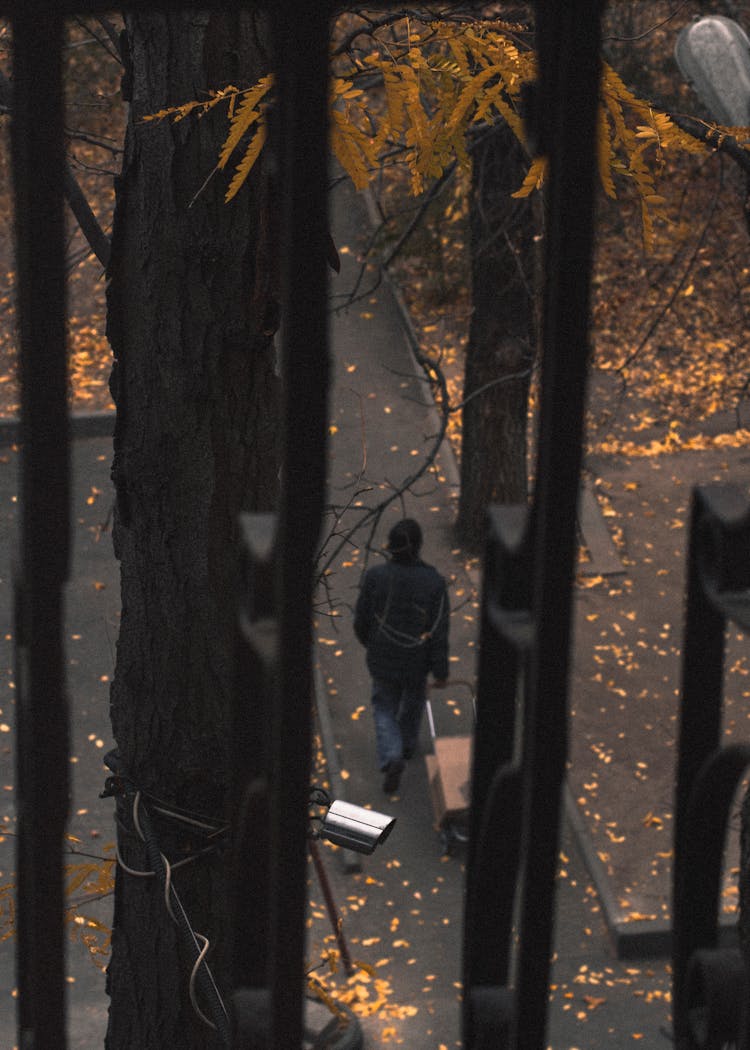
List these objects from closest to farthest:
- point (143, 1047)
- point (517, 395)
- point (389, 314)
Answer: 1. point (143, 1047)
2. point (517, 395)
3. point (389, 314)

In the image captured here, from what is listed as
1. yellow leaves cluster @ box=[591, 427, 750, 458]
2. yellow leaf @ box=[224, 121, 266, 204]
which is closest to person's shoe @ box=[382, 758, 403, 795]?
yellow leaf @ box=[224, 121, 266, 204]

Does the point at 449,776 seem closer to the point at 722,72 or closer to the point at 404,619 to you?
the point at 404,619

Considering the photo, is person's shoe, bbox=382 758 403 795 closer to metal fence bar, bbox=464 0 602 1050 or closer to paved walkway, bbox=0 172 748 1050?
paved walkway, bbox=0 172 748 1050

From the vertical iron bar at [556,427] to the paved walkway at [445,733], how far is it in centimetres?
403

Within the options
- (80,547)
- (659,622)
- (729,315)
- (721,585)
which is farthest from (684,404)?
(721,585)

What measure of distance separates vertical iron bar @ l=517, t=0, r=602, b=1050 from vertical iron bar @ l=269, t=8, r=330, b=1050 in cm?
21

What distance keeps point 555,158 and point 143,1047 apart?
14.2 feet

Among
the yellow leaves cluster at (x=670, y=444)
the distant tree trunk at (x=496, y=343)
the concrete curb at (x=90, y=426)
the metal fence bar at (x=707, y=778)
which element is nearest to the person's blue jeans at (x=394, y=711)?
the distant tree trunk at (x=496, y=343)

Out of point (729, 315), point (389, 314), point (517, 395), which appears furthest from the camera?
point (389, 314)

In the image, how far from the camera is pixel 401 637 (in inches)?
364

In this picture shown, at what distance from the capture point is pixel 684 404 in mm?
15906

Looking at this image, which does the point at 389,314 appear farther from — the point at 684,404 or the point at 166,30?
the point at 166,30

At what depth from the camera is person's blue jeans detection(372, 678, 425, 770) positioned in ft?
30.8

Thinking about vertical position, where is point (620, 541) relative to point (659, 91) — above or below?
below
